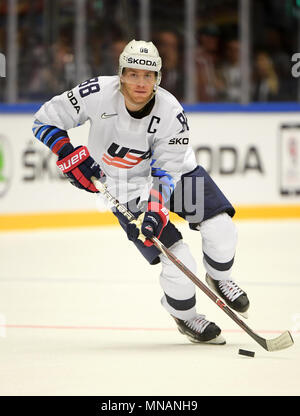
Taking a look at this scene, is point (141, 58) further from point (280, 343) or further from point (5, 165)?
point (5, 165)

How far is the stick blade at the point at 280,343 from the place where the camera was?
14.9 ft

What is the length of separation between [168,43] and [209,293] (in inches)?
238

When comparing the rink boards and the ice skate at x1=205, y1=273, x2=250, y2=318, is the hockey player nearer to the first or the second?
the ice skate at x1=205, y1=273, x2=250, y2=318

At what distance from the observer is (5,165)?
9.27 m

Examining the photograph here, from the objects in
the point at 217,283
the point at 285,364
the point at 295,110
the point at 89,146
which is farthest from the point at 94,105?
the point at 295,110

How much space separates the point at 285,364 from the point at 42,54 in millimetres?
6073

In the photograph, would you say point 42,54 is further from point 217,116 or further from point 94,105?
point 94,105

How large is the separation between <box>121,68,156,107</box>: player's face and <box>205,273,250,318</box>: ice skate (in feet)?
3.29

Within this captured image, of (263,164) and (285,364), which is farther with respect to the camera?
(263,164)

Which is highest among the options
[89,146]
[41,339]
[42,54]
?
[42,54]

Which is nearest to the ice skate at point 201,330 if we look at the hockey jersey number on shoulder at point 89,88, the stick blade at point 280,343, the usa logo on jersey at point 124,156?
the stick blade at point 280,343

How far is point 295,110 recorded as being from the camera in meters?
10.5

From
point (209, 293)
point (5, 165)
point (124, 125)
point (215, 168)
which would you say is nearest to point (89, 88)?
point (124, 125)
